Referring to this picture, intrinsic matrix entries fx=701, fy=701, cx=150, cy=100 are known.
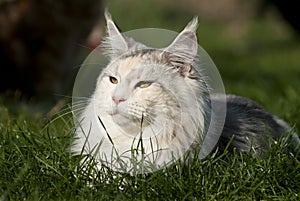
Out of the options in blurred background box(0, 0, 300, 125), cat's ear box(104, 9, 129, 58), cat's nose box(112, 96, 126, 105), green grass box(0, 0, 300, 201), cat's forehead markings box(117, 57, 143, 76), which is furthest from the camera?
blurred background box(0, 0, 300, 125)

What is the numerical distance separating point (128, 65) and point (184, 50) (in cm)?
29

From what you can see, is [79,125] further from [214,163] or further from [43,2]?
[43,2]

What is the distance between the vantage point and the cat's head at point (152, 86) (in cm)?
334

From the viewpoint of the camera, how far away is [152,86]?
11.1 feet

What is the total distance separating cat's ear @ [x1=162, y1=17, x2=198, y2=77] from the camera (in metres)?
3.35

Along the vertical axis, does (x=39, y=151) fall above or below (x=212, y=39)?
above

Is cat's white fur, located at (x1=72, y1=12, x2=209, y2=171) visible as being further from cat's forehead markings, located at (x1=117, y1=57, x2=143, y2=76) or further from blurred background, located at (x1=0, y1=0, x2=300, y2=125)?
blurred background, located at (x1=0, y1=0, x2=300, y2=125)

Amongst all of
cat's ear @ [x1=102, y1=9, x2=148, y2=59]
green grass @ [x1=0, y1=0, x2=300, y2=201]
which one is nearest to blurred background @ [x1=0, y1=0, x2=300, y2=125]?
cat's ear @ [x1=102, y1=9, x2=148, y2=59]

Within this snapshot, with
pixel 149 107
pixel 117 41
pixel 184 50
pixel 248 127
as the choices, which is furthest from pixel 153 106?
pixel 248 127

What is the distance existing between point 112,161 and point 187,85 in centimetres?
52

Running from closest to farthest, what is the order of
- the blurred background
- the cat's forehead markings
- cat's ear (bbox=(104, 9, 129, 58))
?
1. the cat's forehead markings
2. cat's ear (bbox=(104, 9, 129, 58))
3. the blurred background

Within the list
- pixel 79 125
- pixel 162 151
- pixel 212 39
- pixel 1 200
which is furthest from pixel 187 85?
pixel 212 39

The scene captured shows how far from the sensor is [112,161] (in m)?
3.32

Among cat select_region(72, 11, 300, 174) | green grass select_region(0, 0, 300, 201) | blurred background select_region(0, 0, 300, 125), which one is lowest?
blurred background select_region(0, 0, 300, 125)
